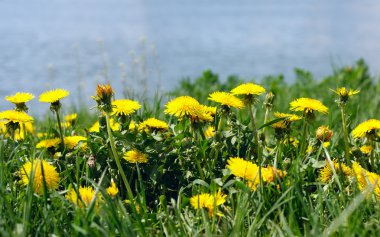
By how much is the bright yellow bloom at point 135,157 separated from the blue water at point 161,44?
8.70ft

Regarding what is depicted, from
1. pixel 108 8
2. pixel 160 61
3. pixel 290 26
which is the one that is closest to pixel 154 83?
pixel 160 61

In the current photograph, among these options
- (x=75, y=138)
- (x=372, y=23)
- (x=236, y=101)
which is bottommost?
(x=372, y=23)

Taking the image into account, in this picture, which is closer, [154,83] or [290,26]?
[154,83]

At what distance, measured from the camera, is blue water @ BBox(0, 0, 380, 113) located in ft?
20.4

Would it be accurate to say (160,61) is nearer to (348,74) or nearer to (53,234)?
(348,74)

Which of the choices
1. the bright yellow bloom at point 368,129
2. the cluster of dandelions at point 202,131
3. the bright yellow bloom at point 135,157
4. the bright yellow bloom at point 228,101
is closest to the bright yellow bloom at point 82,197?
the cluster of dandelions at point 202,131

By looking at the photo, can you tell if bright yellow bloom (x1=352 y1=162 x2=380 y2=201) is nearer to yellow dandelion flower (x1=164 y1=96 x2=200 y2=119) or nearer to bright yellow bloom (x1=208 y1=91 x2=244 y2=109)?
bright yellow bloom (x1=208 y1=91 x2=244 y2=109)

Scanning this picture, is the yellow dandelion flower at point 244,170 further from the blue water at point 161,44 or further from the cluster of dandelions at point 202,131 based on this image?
the blue water at point 161,44

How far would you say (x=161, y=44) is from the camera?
8578 mm

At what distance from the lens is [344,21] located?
11.5 meters

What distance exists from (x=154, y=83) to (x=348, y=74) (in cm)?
211

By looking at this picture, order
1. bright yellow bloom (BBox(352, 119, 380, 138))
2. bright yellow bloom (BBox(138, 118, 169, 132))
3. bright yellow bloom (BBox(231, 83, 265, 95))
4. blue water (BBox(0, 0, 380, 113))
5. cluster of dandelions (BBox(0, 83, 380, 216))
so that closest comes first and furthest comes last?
cluster of dandelions (BBox(0, 83, 380, 216)), bright yellow bloom (BBox(231, 83, 265, 95)), bright yellow bloom (BBox(352, 119, 380, 138)), bright yellow bloom (BBox(138, 118, 169, 132)), blue water (BBox(0, 0, 380, 113))

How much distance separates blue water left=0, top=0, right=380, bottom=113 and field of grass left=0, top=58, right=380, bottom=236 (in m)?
2.50

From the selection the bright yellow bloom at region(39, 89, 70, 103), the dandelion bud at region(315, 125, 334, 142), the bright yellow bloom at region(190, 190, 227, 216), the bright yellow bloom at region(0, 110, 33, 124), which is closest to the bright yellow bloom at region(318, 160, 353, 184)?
the dandelion bud at region(315, 125, 334, 142)
